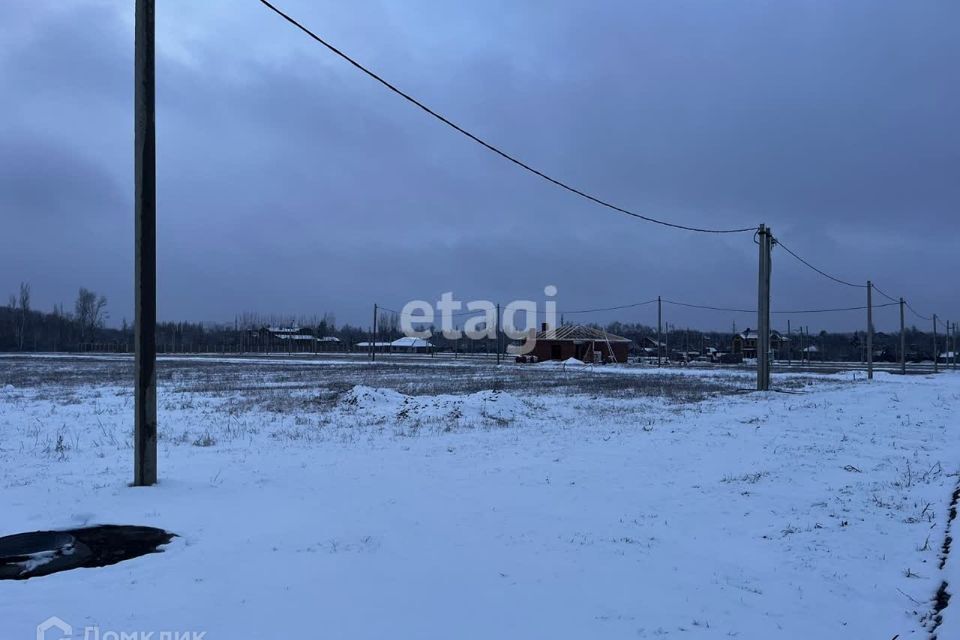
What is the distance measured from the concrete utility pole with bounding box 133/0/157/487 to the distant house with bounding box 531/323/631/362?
6568 cm

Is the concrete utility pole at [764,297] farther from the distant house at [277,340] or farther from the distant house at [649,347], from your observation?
the distant house at [277,340]

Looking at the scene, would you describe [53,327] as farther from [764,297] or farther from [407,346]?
[764,297]

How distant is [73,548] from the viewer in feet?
18.0

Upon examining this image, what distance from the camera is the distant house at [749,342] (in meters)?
91.5

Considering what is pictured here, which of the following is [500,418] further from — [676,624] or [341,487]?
[676,624]

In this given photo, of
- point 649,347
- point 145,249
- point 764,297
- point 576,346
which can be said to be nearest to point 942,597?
point 145,249

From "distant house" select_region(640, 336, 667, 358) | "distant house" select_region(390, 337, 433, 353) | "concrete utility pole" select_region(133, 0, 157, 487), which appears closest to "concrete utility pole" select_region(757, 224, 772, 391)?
"concrete utility pole" select_region(133, 0, 157, 487)

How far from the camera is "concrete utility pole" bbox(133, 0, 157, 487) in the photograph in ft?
25.6

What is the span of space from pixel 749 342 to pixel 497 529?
321 feet

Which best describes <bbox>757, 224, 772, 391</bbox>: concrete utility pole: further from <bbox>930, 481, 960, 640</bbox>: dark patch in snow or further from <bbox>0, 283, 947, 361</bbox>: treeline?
<bbox>0, 283, 947, 361</bbox>: treeline

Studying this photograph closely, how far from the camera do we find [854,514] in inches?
275

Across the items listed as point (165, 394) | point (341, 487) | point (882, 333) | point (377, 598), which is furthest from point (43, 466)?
point (882, 333)

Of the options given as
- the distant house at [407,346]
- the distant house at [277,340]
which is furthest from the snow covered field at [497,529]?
the distant house at [277,340]

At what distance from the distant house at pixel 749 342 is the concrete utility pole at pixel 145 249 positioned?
89863 mm
